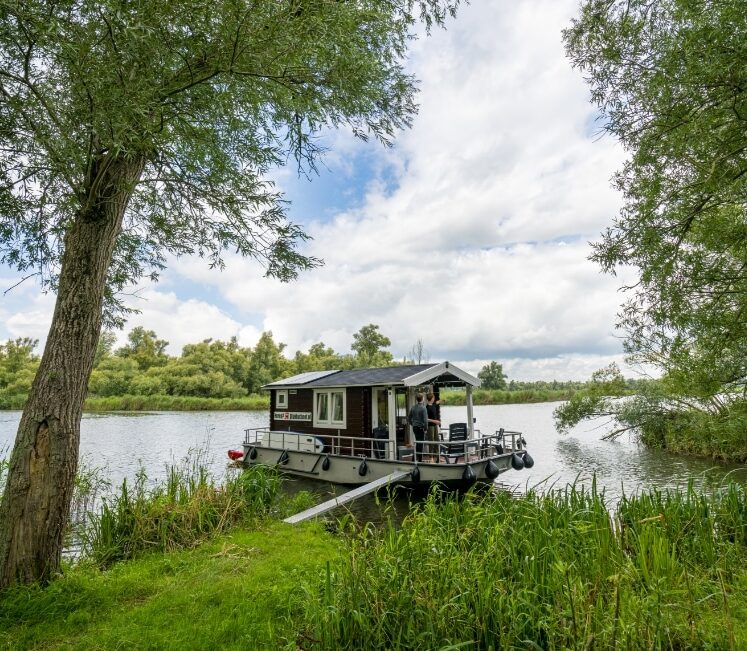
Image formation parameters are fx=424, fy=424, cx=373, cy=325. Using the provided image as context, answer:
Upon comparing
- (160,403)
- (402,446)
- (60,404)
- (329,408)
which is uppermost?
(60,404)

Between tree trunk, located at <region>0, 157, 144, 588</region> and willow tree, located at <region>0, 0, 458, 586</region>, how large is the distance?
0.01m

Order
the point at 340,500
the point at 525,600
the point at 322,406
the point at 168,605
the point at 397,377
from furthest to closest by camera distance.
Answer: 1. the point at 322,406
2. the point at 397,377
3. the point at 340,500
4. the point at 168,605
5. the point at 525,600

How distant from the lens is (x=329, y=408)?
40.6 ft

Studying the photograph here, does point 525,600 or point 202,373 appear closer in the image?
point 525,600

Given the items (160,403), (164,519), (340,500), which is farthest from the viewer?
(160,403)

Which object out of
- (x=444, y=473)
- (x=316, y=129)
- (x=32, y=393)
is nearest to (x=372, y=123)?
(x=316, y=129)

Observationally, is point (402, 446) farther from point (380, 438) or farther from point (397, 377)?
point (397, 377)

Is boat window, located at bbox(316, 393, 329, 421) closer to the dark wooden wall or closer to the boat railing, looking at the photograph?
the dark wooden wall

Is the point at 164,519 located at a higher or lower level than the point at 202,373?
lower

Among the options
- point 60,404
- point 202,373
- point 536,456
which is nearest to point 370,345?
point 202,373

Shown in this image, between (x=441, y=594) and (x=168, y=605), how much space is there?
2.37 meters

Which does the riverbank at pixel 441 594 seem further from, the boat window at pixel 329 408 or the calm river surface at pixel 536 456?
the boat window at pixel 329 408

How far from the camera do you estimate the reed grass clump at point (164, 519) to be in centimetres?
492

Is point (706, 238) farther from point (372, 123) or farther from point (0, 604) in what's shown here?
point (0, 604)
